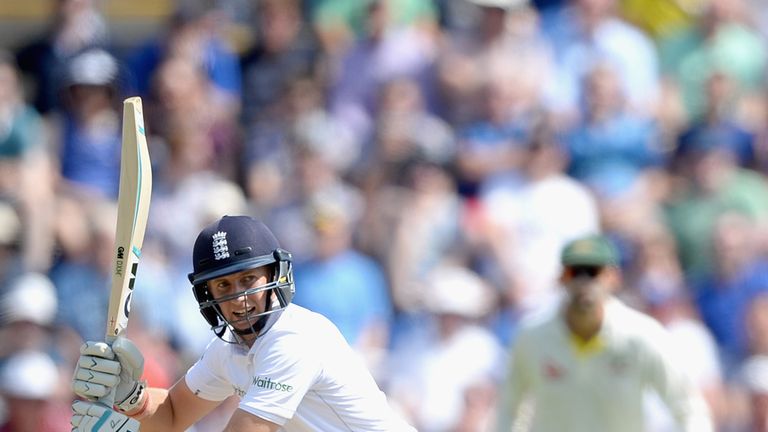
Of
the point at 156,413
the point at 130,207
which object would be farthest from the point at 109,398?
the point at 130,207

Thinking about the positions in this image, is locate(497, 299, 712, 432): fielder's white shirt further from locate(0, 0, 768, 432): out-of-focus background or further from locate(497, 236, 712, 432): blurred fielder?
locate(0, 0, 768, 432): out-of-focus background

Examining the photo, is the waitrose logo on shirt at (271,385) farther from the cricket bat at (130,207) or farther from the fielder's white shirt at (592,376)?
the fielder's white shirt at (592,376)

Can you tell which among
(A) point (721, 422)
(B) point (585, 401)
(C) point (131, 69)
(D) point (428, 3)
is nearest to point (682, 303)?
(A) point (721, 422)

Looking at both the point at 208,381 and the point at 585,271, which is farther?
the point at 585,271

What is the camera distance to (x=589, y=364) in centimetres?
734

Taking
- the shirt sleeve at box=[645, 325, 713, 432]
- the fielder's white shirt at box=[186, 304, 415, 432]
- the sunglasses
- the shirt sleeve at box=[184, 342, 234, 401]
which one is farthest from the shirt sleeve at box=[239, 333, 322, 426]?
the shirt sleeve at box=[645, 325, 713, 432]

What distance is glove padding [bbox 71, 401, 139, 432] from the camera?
15.9 ft

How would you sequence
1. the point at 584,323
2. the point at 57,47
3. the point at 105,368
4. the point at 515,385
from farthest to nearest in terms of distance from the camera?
the point at 57,47
the point at 515,385
the point at 584,323
the point at 105,368

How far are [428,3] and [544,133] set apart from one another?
1.71 m

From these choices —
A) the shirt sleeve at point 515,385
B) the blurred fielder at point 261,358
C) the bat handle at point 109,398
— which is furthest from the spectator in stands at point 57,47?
the blurred fielder at point 261,358

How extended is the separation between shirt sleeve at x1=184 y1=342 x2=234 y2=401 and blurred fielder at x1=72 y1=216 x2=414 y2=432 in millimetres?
203

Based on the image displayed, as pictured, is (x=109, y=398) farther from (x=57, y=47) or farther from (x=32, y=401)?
(x=57, y=47)

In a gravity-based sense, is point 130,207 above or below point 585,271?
above

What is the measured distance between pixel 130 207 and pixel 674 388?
319 centimetres
